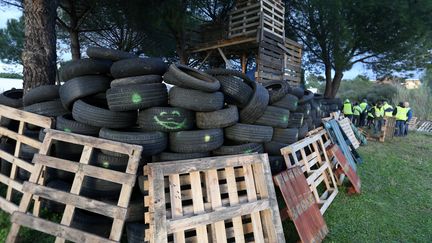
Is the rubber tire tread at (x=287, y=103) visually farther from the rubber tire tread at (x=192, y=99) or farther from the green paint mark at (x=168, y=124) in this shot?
the green paint mark at (x=168, y=124)

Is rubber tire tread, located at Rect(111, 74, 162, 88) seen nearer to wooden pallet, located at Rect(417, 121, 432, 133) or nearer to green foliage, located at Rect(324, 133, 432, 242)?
green foliage, located at Rect(324, 133, 432, 242)

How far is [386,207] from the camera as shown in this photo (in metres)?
4.20

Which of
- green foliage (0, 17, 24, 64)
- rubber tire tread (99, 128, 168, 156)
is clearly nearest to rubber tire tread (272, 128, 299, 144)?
rubber tire tread (99, 128, 168, 156)

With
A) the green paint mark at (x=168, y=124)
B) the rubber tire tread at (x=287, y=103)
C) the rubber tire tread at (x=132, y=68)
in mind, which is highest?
the rubber tire tread at (x=132, y=68)

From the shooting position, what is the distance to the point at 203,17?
1206cm

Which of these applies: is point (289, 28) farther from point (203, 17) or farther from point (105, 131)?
point (105, 131)

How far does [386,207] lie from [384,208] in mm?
78

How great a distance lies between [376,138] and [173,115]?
10.5 metres

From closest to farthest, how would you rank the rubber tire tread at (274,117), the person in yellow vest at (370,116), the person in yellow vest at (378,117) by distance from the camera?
the rubber tire tread at (274,117), the person in yellow vest at (378,117), the person in yellow vest at (370,116)

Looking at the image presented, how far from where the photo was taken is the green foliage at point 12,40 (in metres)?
15.9

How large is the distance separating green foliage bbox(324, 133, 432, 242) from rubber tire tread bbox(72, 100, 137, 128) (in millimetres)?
2927

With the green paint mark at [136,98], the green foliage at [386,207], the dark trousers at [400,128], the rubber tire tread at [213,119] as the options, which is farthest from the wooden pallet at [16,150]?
the dark trousers at [400,128]

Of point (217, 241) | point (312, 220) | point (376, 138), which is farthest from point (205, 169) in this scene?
point (376, 138)

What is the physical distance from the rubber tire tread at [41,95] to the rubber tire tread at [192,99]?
1.84m
